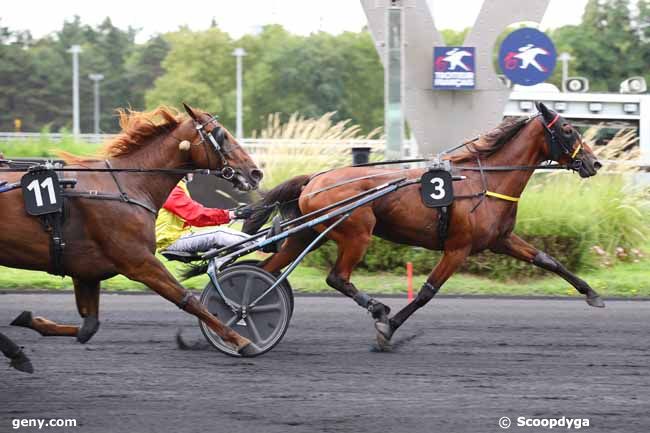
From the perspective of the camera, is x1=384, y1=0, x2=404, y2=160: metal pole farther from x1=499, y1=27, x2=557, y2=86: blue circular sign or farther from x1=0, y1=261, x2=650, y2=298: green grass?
x1=0, y1=261, x2=650, y2=298: green grass

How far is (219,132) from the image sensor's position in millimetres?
6336

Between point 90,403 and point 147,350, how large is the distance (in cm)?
146

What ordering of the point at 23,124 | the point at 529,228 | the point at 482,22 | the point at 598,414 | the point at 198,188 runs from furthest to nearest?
the point at 23,124, the point at 198,188, the point at 482,22, the point at 529,228, the point at 598,414

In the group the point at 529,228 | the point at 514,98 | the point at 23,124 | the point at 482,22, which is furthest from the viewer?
the point at 23,124

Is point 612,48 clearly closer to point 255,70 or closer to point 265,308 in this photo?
point 255,70

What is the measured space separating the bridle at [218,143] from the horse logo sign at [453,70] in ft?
18.1

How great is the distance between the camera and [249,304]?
22.2ft

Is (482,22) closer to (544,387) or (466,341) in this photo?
(466,341)

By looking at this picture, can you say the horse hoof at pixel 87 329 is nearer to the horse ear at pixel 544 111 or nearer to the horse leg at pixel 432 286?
the horse leg at pixel 432 286

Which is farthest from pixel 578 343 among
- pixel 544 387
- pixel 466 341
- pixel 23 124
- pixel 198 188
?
pixel 23 124

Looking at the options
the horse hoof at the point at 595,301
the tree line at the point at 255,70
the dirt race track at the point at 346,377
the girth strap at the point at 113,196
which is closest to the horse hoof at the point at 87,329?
the dirt race track at the point at 346,377

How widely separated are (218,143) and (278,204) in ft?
4.96

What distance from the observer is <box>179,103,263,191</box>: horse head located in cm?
634

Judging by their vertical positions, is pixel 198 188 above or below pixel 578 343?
above
